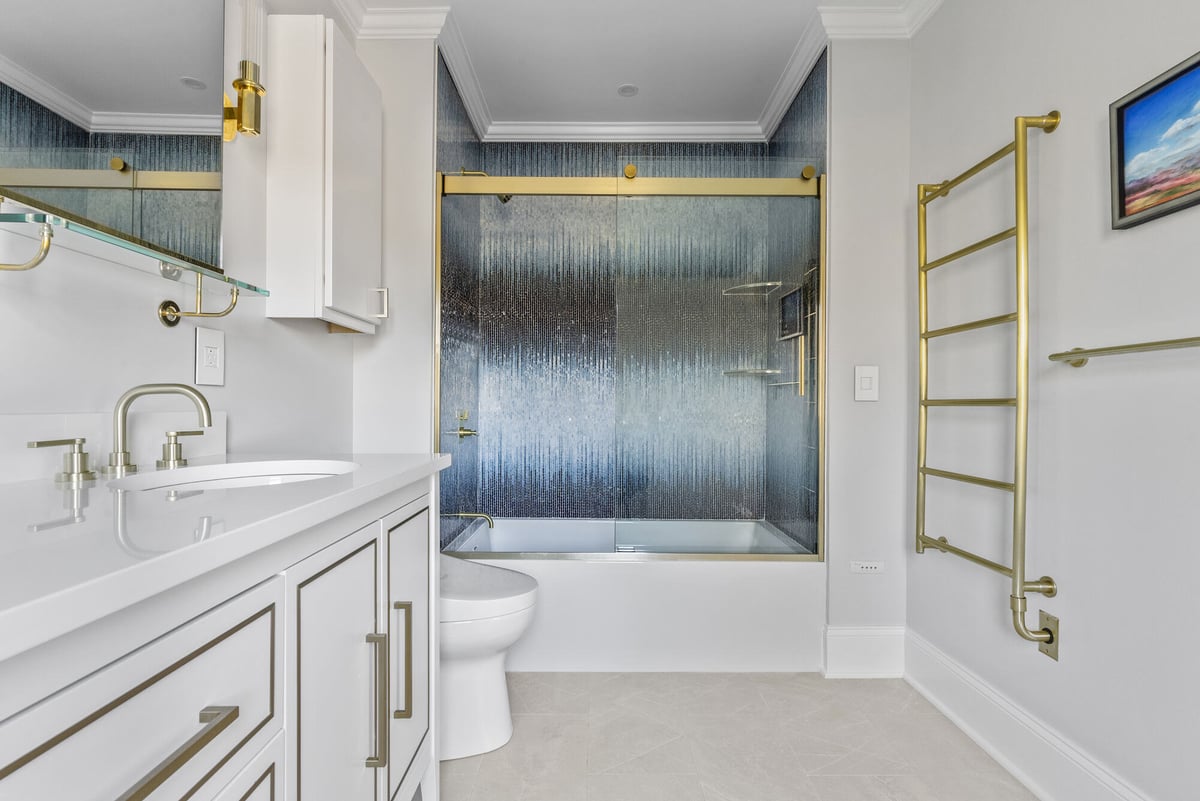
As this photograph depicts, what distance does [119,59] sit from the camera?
1.13 m

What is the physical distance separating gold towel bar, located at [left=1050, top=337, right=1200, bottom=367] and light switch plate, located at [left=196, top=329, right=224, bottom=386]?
201 cm

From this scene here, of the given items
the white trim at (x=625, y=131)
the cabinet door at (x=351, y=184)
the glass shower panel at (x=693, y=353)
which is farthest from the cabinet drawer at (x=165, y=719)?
the white trim at (x=625, y=131)

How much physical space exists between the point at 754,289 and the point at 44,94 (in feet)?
7.25

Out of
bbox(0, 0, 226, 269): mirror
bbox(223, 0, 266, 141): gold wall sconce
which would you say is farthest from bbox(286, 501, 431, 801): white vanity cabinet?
bbox(223, 0, 266, 141): gold wall sconce

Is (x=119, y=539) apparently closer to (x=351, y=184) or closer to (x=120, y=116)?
(x=120, y=116)

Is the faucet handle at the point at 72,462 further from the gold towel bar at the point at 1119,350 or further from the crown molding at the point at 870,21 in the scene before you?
the crown molding at the point at 870,21

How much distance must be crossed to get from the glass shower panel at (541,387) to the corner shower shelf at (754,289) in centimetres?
71

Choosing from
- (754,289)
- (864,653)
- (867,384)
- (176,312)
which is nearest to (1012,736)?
(864,653)

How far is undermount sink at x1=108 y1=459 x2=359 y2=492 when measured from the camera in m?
1.17

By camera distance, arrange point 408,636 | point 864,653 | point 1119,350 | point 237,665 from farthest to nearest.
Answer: point 864,653 → point 1119,350 → point 408,636 → point 237,665

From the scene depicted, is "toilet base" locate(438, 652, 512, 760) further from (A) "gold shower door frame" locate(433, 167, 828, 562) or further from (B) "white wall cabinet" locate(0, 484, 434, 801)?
(A) "gold shower door frame" locate(433, 167, 828, 562)

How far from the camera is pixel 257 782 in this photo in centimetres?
70

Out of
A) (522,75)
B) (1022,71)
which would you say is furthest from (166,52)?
(1022,71)

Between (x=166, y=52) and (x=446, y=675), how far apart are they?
5.37 feet
